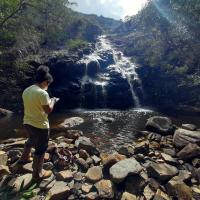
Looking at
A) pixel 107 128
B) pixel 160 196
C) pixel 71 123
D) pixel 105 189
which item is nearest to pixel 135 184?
pixel 160 196

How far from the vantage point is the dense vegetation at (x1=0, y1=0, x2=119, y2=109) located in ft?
62.3

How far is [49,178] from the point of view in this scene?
7109mm

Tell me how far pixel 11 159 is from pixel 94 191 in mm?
2679

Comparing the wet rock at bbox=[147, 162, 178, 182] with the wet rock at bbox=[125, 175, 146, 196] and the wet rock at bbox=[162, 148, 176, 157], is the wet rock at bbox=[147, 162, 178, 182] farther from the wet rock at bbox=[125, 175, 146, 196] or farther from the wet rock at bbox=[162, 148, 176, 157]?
the wet rock at bbox=[162, 148, 176, 157]

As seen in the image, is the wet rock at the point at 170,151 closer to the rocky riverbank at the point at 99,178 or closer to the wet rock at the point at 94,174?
the rocky riverbank at the point at 99,178

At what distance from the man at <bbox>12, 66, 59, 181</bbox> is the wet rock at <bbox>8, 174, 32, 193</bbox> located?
0.62 feet

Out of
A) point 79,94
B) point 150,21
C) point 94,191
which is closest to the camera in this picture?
point 94,191

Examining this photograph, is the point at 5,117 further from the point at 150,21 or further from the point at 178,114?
the point at 150,21

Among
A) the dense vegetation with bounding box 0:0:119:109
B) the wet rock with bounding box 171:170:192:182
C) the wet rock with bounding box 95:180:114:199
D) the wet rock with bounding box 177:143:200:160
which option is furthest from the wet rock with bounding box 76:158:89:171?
the dense vegetation with bounding box 0:0:119:109

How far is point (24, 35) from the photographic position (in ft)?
94.6

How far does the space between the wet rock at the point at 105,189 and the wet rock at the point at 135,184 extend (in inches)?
16.6

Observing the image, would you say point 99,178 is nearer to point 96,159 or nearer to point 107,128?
point 96,159

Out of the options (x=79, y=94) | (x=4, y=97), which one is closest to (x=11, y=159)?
(x=4, y=97)

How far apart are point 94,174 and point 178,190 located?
2.08 m
